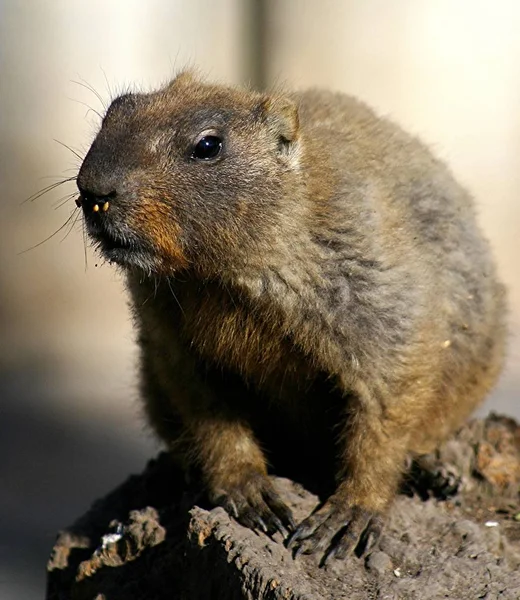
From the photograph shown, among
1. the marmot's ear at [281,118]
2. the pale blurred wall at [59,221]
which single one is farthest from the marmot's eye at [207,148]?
the pale blurred wall at [59,221]

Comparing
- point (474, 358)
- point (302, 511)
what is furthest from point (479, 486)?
point (302, 511)

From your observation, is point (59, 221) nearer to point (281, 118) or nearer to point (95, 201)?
point (281, 118)

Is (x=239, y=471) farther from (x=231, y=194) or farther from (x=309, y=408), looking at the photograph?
(x=231, y=194)

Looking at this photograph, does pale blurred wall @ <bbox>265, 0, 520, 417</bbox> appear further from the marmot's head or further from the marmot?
the marmot's head

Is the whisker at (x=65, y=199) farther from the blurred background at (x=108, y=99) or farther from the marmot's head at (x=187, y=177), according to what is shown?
the blurred background at (x=108, y=99)

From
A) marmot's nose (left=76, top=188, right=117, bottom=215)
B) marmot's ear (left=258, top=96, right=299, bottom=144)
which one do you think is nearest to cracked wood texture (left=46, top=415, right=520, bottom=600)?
marmot's nose (left=76, top=188, right=117, bottom=215)

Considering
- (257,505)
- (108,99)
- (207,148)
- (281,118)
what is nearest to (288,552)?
(257,505)
